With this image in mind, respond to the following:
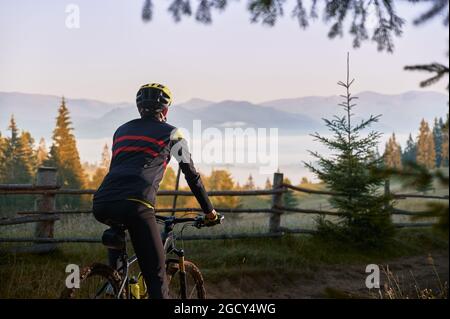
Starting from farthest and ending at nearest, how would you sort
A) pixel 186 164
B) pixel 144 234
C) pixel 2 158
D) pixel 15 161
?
pixel 15 161 < pixel 2 158 < pixel 186 164 < pixel 144 234

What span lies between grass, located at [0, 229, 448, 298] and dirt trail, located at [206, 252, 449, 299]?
13 cm

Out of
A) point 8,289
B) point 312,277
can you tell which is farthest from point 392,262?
point 8,289

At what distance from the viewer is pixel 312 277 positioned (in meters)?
8.16

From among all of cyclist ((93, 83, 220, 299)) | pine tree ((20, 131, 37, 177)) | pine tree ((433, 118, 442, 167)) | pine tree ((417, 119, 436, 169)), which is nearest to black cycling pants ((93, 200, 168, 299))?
cyclist ((93, 83, 220, 299))

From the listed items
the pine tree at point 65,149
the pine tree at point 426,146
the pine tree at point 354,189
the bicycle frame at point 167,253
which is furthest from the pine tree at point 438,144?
the bicycle frame at point 167,253

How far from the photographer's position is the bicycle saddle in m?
3.54

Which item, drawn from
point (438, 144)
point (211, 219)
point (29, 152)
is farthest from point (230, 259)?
point (438, 144)

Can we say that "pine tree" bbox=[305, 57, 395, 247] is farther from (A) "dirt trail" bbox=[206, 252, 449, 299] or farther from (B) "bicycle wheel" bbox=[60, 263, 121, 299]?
(B) "bicycle wheel" bbox=[60, 263, 121, 299]

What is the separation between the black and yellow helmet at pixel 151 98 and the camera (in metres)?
3.80

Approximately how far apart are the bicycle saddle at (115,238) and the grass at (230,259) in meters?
2.89

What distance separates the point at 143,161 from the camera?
3559mm

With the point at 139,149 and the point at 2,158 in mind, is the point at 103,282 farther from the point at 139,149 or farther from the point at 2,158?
the point at 2,158

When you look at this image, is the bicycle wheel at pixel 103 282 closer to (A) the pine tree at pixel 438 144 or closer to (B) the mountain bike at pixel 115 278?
(B) the mountain bike at pixel 115 278

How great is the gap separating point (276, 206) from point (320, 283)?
2.15 metres
